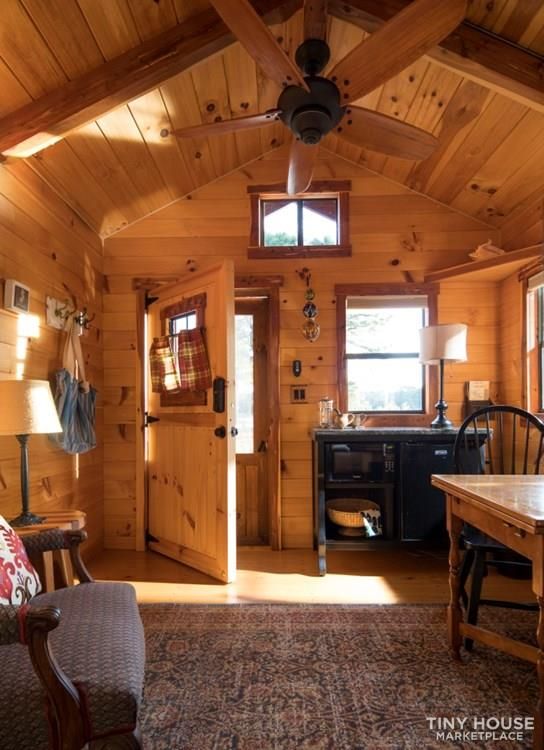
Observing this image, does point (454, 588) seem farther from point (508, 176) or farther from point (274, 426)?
point (508, 176)

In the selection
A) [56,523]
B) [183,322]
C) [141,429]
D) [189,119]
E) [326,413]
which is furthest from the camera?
[141,429]

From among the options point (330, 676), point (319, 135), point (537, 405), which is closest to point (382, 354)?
point (537, 405)

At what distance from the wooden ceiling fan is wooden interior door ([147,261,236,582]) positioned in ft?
3.63

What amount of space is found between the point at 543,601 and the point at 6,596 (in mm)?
1653

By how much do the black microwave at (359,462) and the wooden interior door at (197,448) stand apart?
2.23 ft

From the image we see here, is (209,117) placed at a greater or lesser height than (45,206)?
greater

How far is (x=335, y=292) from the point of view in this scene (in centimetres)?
352

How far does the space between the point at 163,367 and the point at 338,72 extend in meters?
2.23

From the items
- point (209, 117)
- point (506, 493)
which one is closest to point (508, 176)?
point (209, 117)

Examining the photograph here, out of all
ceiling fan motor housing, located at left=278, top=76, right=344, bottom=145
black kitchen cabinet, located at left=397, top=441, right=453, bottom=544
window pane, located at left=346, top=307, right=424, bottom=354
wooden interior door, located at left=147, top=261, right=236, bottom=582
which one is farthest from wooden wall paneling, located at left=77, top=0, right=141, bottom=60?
black kitchen cabinet, located at left=397, top=441, right=453, bottom=544

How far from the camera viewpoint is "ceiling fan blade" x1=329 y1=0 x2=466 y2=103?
1509 millimetres

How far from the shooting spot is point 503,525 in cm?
151

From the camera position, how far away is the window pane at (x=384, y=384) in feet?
11.5

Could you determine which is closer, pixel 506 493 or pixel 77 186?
pixel 506 493
